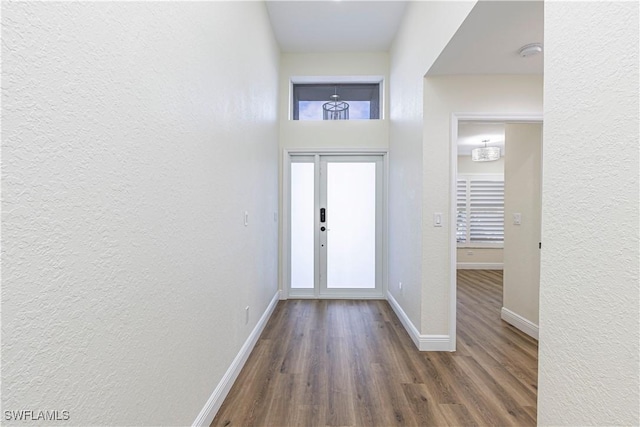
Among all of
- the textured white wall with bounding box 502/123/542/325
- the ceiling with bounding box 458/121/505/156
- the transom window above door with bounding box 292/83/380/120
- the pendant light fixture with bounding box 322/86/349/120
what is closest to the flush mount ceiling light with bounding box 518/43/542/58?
the textured white wall with bounding box 502/123/542/325

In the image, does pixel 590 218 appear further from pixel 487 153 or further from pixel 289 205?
pixel 487 153

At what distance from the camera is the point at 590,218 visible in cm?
88

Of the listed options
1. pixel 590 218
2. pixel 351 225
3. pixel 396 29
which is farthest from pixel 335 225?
pixel 590 218

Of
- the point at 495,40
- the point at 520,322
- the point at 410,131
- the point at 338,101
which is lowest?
the point at 520,322

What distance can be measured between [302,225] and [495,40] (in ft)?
9.43

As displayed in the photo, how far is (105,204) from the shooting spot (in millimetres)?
838

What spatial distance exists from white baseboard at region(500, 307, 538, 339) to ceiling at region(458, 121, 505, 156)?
9.60 ft

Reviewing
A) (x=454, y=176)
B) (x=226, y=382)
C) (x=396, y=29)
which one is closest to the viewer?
(x=226, y=382)

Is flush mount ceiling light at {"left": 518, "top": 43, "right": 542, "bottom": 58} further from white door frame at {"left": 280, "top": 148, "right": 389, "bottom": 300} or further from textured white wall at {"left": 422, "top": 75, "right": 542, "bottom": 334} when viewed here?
white door frame at {"left": 280, "top": 148, "right": 389, "bottom": 300}

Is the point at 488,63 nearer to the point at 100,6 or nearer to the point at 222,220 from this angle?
the point at 222,220

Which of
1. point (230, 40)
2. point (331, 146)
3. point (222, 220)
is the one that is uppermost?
point (230, 40)

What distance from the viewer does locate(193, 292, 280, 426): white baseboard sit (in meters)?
1.54

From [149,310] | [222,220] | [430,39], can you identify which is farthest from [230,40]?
[149,310]

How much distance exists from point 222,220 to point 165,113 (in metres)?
0.77
